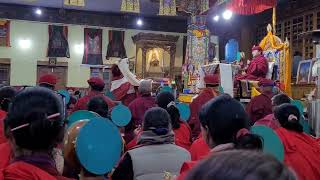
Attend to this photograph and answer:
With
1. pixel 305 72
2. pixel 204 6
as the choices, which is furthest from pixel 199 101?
pixel 204 6

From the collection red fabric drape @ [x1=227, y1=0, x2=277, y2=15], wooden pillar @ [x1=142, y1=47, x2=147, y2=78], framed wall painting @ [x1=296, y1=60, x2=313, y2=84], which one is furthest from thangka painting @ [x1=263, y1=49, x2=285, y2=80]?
wooden pillar @ [x1=142, y1=47, x2=147, y2=78]

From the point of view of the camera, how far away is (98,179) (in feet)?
4.82

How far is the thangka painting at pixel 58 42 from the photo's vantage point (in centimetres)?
1473

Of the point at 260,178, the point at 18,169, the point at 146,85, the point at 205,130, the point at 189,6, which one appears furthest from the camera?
the point at 189,6

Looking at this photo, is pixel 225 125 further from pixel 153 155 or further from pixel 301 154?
pixel 301 154

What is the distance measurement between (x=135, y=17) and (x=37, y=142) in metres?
14.6

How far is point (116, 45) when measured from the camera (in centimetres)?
1534

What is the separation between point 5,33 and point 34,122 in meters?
14.0

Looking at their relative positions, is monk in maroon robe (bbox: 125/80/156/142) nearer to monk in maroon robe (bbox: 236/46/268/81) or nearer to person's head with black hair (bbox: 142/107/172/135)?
person's head with black hair (bbox: 142/107/172/135)

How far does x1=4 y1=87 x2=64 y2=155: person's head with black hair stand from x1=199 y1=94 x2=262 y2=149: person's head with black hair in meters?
0.64

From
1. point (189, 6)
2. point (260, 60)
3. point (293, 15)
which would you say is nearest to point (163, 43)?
point (189, 6)

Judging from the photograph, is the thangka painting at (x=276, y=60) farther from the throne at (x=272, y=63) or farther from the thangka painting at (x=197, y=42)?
the thangka painting at (x=197, y=42)

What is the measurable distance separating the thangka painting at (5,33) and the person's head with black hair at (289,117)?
12997 mm

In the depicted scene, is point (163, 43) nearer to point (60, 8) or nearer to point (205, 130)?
point (60, 8)
